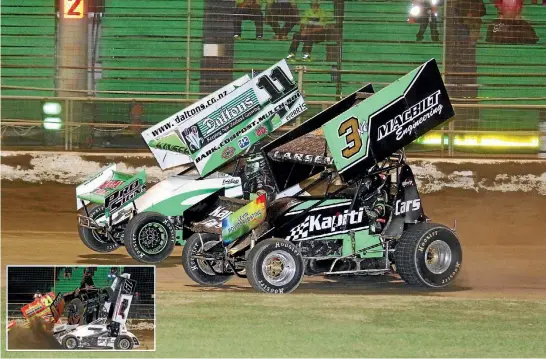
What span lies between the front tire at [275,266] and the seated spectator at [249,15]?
32.3ft

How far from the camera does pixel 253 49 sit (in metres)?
21.1

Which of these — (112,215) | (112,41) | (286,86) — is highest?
(112,41)

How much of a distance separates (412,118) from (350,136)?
0.73m

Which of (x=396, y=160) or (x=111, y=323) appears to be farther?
(x=396, y=160)

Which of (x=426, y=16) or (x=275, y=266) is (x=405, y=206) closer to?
(x=275, y=266)

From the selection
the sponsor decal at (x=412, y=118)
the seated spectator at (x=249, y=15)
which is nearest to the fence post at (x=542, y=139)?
the seated spectator at (x=249, y=15)

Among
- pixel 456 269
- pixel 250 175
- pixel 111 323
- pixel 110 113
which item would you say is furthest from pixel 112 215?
pixel 110 113

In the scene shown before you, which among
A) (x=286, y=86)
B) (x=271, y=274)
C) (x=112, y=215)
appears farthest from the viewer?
(x=286, y=86)

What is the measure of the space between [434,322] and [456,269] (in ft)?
4.81

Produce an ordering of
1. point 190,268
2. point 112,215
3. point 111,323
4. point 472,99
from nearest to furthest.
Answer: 1. point 111,323
2. point 190,268
3. point 112,215
4. point 472,99

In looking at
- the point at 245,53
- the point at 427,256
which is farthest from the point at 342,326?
the point at 245,53

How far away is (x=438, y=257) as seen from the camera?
1177 cm

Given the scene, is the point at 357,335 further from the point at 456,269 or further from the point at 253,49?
the point at 253,49

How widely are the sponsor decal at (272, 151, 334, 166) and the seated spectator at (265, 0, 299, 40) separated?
29.8ft
